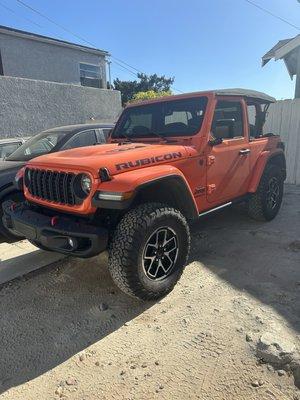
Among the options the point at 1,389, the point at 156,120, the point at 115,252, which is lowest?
the point at 1,389

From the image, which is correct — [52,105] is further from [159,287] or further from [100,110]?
[159,287]

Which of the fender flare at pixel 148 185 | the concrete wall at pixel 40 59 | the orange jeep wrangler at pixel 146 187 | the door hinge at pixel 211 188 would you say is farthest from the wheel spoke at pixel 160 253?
the concrete wall at pixel 40 59

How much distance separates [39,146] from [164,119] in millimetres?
2500

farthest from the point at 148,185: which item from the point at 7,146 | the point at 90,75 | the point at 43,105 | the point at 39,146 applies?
the point at 90,75

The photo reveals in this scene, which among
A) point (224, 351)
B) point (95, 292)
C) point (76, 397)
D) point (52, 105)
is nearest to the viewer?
point (76, 397)

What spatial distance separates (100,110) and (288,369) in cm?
1379

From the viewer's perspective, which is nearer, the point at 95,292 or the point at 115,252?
the point at 115,252

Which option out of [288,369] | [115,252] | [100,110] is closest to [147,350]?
[115,252]

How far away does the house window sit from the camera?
59.5ft

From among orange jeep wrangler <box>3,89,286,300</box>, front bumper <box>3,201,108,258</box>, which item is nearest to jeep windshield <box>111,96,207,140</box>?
orange jeep wrangler <box>3,89,286,300</box>

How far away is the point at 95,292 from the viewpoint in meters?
3.59

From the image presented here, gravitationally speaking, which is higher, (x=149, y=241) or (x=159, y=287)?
(x=149, y=241)

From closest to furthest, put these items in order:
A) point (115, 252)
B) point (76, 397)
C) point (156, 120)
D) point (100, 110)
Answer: point (76, 397) < point (115, 252) < point (156, 120) < point (100, 110)

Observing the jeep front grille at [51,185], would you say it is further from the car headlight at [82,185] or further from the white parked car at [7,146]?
the white parked car at [7,146]
